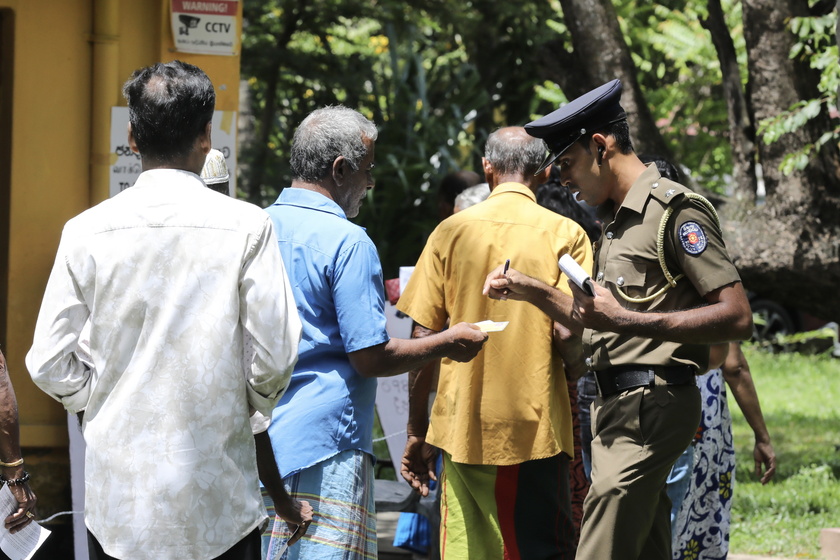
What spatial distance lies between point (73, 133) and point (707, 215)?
307cm

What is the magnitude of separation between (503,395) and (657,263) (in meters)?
0.90

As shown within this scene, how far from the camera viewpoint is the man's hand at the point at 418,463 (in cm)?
419

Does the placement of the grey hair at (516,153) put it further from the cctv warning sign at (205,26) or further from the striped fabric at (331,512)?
the cctv warning sign at (205,26)

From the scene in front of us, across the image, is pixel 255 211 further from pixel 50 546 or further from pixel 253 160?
pixel 253 160

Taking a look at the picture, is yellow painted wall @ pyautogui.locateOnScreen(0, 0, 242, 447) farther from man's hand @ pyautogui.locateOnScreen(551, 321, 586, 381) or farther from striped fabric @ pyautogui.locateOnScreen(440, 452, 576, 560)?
man's hand @ pyautogui.locateOnScreen(551, 321, 586, 381)

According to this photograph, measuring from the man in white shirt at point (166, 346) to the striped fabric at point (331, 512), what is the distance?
66cm

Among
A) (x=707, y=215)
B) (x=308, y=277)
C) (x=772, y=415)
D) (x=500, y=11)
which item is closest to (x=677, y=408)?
(x=707, y=215)

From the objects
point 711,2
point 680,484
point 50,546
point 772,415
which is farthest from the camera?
point 772,415

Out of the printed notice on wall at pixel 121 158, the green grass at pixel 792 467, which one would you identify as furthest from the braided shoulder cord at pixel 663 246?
the green grass at pixel 792 467

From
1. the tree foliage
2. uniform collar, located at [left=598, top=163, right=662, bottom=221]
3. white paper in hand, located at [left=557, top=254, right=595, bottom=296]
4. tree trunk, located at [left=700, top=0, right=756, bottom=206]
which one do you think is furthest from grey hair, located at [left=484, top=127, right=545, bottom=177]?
the tree foliage

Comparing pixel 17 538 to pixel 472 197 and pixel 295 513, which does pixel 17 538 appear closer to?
pixel 295 513

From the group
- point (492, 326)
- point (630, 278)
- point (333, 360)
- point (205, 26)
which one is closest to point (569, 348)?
point (492, 326)

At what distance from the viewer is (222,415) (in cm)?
245

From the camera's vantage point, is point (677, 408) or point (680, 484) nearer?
point (677, 408)
